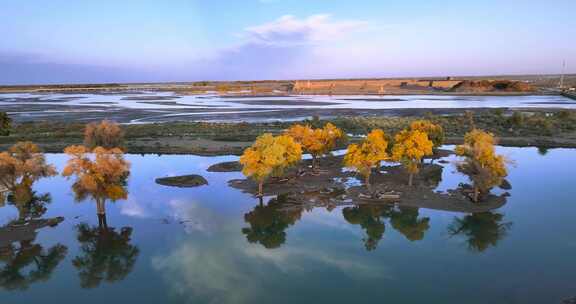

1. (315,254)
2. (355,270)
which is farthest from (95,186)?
(355,270)

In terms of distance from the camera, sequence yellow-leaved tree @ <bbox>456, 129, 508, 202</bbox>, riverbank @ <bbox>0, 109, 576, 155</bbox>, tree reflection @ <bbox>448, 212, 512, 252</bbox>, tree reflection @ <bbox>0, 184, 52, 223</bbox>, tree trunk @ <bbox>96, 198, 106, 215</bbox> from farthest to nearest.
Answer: riverbank @ <bbox>0, 109, 576, 155</bbox>, yellow-leaved tree @ <bbox>456, 129, 508, 202</bbox>, tree trunk @ <bbox>96, 198, 106, 215</bbox>, tree reflection @ <bbox>0, 184, 52, 223</bbox>, tree reflection @ <bbox>448, 212, 512, 252</bbox>

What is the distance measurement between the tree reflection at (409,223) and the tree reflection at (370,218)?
81 centimetres

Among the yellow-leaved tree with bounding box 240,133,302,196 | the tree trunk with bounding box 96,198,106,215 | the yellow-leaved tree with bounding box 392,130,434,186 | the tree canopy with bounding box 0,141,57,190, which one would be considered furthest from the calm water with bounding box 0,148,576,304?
the yellow-leaved tree with bounding box 392,130,434,186

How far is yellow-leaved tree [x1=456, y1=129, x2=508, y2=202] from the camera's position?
34656 millimetres

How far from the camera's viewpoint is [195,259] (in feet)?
90.1

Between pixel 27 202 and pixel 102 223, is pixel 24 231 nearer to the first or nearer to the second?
pixel 27 202

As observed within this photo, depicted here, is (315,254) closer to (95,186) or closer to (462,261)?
(462,261)

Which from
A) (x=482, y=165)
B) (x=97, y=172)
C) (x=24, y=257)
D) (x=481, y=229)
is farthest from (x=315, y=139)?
(x=24, y=257)

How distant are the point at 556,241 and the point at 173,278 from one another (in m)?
25.4

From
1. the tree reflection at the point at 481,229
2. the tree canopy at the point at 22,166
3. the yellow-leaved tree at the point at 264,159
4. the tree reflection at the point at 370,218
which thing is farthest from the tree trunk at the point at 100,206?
the tree reflection at the point at 481,229

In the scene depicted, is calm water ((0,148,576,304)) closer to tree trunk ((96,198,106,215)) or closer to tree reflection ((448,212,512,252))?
tree reflection ((448,212,512,252))

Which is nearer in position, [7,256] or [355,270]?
[355,270]

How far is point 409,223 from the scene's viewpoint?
32719mm

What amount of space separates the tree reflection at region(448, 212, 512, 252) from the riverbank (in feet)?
107
